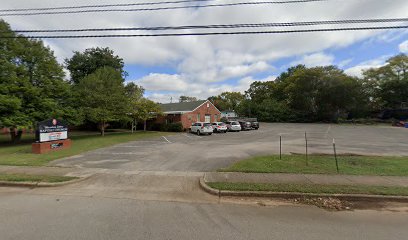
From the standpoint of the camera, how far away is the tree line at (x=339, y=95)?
48.8m

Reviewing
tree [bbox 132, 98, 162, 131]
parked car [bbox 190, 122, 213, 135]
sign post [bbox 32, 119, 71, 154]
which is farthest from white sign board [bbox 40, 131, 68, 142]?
parked car [bbox 190, 122, 213, 135]

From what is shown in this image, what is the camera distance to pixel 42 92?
19812 mm

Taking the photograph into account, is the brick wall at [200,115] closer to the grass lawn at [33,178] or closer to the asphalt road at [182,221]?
the grass lawn at [33,178]

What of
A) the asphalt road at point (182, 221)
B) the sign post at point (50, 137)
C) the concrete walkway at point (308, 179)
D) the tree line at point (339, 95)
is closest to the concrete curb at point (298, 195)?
the asphalt road at point (182, 221)

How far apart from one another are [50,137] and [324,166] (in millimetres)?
15906

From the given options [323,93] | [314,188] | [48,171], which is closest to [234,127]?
[48,171]

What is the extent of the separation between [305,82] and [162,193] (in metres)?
54.1

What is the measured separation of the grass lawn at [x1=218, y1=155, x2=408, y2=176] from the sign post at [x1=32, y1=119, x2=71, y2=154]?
11712 millimetres

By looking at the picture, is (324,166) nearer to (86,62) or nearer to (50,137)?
(50,137)

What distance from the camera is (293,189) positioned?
20.3 feet

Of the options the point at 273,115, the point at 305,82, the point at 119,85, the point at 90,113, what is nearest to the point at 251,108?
the point at 273,115

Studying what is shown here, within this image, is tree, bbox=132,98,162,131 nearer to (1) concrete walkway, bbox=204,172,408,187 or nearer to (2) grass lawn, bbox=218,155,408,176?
(2) grass lawn, bbox=218,155,408,176

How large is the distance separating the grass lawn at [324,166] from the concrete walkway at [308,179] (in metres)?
0.48

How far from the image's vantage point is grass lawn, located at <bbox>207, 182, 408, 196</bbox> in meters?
6.00
